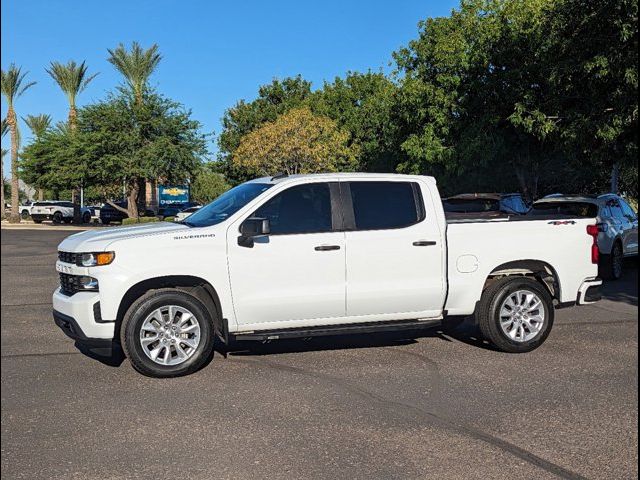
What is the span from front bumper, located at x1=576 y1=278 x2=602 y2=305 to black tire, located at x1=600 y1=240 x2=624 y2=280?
6087 mm

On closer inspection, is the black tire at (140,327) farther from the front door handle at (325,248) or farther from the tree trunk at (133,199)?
the tree trunk at (133,199)

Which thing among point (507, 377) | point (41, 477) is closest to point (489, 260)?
point (507, 377)

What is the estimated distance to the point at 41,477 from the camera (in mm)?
3732

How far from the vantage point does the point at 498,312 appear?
22.6 ft

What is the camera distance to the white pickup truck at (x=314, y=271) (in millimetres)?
5871

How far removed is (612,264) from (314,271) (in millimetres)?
8849

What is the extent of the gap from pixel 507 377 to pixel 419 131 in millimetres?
26468

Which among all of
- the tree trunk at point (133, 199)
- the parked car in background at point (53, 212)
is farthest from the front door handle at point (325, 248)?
the parked car in background at point (53, 212)

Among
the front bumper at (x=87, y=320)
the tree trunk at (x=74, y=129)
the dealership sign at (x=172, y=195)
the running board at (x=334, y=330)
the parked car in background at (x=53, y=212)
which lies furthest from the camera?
the dealership sign at (x=172, y=195)

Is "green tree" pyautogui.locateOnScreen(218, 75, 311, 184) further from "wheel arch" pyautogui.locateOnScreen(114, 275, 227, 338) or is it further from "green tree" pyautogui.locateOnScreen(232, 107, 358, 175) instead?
"wheel arch" pyautogui.locateOnScreen(114, 275, 227, 338)

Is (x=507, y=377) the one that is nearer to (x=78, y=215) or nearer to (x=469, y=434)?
(x=469, y=434)

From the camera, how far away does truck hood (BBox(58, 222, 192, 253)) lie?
5.82m

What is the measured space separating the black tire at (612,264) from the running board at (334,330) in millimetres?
7451

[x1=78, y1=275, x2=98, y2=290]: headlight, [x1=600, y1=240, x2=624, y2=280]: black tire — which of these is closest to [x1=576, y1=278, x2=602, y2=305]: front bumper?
[x1=78, y1=275, x2=98, y2=290]: headlight
